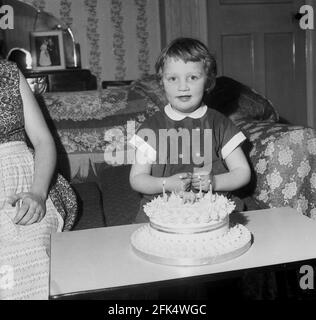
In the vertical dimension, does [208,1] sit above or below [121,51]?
above

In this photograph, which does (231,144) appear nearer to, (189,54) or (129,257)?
(189,54)

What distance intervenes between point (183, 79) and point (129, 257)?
623mm

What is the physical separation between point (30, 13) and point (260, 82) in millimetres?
2072

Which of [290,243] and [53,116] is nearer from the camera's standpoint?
[290,243]

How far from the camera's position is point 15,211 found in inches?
52.5

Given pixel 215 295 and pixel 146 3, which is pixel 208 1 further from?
pixel 215 295

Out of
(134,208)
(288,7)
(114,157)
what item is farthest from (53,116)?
(288,7)

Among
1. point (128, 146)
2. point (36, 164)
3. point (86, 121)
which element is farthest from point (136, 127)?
point (36, 164)

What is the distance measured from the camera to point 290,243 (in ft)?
3.55

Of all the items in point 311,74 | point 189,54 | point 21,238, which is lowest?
point 21,238

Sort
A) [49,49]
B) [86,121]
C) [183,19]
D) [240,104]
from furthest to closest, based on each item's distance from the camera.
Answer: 1. [183,19]
2. [49,49]
3. [86,121]
4. [240,104]

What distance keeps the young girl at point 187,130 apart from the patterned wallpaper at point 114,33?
252 centimetres

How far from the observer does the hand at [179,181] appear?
4.10 feet

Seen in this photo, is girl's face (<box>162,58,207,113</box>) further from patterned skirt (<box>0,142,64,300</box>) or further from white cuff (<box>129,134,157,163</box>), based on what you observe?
patterned skirt (<box>0,142,64,300</box>)
